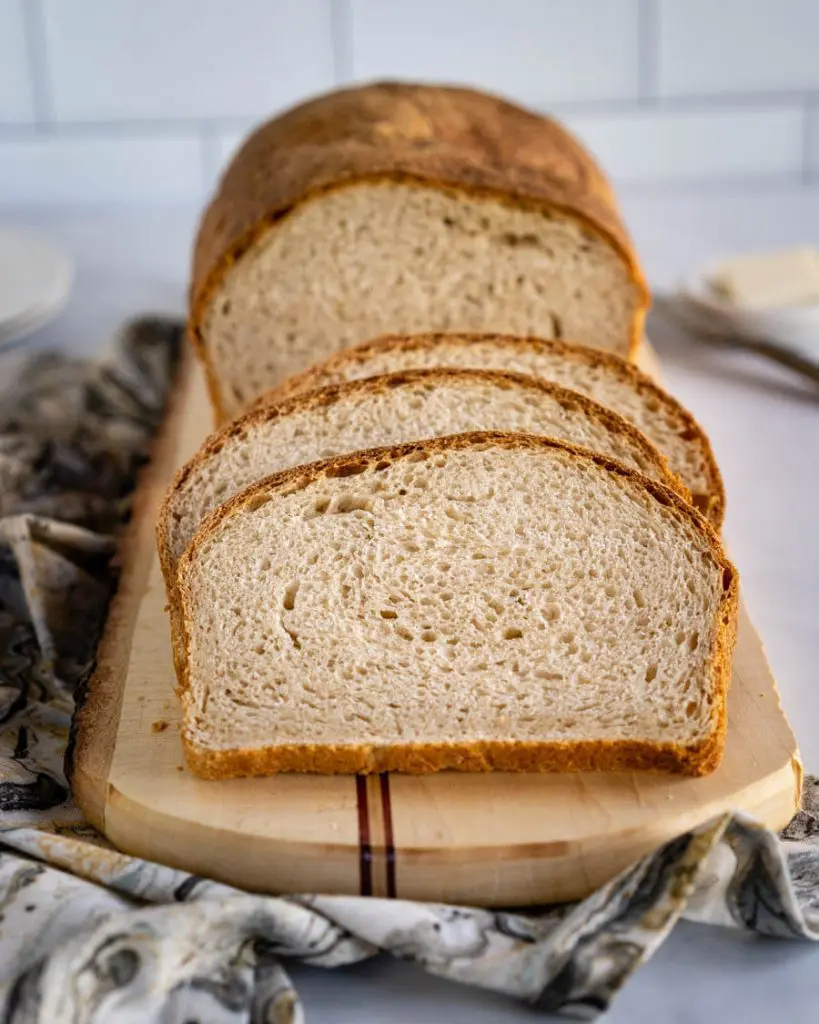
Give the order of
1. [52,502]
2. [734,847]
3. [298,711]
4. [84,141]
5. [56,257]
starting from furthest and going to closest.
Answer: [84,141]
[56,257]
[52,502]
[298,711]
[734,847]

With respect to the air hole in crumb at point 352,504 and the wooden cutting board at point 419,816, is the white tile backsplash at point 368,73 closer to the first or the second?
the air hole in crumb at point 352,504

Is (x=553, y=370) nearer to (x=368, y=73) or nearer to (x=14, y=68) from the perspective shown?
(x=368, y=73)

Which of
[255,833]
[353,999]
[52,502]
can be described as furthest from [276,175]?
[353,999]

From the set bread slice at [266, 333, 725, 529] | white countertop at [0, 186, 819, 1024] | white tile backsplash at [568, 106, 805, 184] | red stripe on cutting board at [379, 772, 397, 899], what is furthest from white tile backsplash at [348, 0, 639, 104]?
red stripe on cutting board at [379, 772, 397, 899]

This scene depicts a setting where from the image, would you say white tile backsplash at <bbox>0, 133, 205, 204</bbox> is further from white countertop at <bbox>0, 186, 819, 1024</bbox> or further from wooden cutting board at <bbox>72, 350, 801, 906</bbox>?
wooden cutting board at <bbox>72, 350, 801, 906</bbox>

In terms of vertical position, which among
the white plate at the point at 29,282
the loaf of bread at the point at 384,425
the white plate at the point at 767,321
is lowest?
the white plate at the point at 767,321

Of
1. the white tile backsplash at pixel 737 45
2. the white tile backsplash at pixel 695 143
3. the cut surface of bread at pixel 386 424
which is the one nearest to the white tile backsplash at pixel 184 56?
the white tile backsplash at pixel 695 143

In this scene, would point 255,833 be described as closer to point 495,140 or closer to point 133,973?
point 133,973
